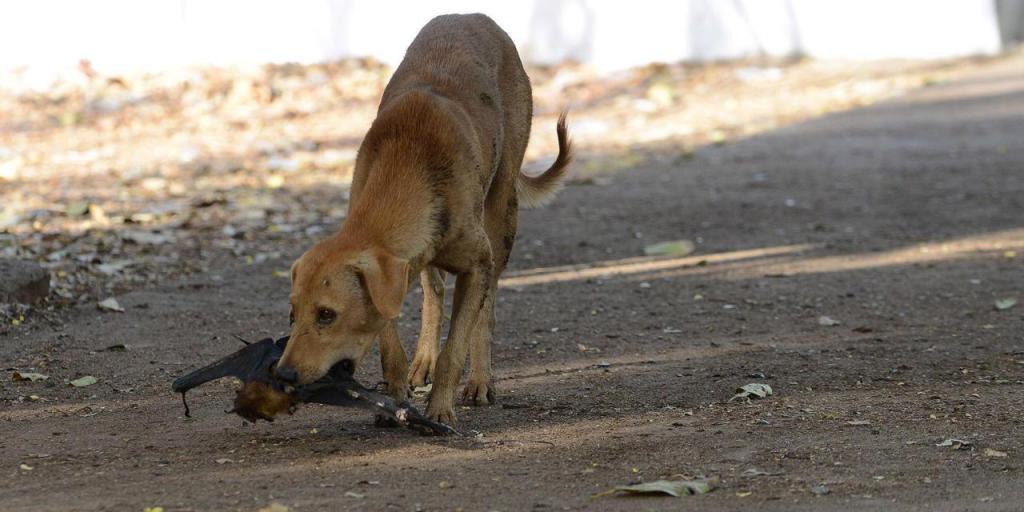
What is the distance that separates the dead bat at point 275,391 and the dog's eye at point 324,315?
20 centimetres

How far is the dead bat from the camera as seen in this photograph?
4.47m

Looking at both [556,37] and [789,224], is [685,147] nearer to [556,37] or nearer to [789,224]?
[789,224]

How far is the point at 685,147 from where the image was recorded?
13.2m

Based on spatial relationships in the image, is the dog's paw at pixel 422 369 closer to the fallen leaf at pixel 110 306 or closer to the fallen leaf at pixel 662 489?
the fallen leaf at pixel 662 489

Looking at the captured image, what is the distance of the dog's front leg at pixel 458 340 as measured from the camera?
497cm

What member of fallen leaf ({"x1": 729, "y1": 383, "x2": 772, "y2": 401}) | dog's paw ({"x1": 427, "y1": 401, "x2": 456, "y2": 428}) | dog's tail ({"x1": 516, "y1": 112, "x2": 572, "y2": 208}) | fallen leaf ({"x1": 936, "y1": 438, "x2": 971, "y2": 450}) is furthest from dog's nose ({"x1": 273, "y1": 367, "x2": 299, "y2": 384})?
dog's tail ({"x1": 516, "y1": 112, "x2": 572, "y2": 208})

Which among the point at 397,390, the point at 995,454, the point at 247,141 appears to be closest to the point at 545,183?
the point at 397,390

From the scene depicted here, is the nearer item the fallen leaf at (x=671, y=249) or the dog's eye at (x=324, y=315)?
the dog's eye at (x=324, y=315)

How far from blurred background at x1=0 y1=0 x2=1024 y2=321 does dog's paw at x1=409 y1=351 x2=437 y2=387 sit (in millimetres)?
2505

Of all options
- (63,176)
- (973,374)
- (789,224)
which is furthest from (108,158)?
(973,374)

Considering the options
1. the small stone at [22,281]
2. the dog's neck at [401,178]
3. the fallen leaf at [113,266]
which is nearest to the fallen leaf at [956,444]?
the dog's neck at [401,178]

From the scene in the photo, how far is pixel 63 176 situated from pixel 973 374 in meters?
8.06

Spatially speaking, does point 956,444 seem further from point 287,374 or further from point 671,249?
point 671,249

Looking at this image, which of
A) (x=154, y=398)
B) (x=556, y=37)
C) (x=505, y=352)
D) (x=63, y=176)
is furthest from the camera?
(x=556, y=37)
